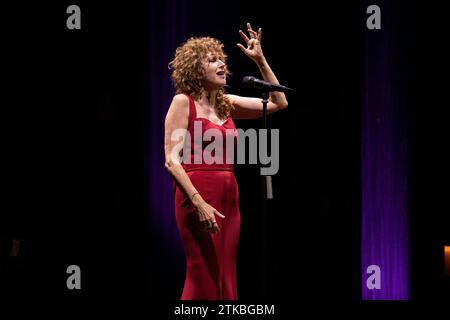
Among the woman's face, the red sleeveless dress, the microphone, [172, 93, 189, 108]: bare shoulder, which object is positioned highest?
the woman's face

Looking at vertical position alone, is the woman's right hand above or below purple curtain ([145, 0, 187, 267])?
below

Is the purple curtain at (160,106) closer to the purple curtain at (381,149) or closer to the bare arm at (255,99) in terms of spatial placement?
the bare arm at (255,99)

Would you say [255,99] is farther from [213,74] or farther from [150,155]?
[150,155]

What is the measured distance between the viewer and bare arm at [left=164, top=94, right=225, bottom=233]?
279 cm

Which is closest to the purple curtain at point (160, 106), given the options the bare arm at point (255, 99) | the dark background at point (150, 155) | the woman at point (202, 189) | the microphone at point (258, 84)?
the dark background at point (150, 155)

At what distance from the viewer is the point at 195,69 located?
3107 mm

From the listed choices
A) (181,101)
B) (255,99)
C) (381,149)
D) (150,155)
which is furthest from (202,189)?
(381,149)

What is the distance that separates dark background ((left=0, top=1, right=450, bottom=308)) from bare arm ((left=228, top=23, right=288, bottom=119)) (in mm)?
1028

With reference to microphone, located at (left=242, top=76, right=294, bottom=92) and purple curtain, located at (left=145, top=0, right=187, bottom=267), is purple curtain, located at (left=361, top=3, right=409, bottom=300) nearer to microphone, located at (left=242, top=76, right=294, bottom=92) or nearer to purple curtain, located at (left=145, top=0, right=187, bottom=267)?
purple curtain, located at (left=145, top=0, right=187, bottom=267)

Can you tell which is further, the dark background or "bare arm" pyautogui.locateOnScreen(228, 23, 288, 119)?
the dark background

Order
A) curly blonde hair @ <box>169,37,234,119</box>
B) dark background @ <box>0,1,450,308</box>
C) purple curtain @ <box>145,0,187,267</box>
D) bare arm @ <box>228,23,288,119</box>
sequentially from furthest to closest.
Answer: dark background @ <box>0,1,450,308</box> < purple curtain @ <box>145,0,187,267</box> < bare arm @ <box>228,23,288,119</box> < curly blonde hair @ <box>169,37,234,119</box>


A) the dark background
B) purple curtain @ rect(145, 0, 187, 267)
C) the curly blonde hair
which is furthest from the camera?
the dark background

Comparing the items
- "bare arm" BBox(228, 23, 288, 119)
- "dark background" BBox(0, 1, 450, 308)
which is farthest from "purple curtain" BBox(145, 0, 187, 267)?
"bare arm" BBox(228, 23, 288, 119)

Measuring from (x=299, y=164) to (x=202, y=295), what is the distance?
6.18 feet
